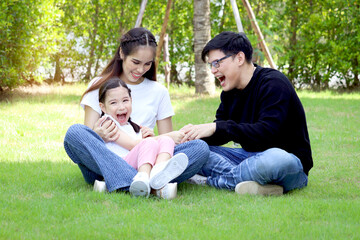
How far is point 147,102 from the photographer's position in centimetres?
460

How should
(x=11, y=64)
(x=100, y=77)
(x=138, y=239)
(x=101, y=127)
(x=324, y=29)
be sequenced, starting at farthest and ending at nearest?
(x=324, y=29)
(x=11, y=64)
(x=100, y=77)
(x=101, y=127)
(x=138, y=239)

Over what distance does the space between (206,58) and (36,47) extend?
6.25 metres

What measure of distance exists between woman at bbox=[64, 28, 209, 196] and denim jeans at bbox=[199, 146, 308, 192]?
0.26m

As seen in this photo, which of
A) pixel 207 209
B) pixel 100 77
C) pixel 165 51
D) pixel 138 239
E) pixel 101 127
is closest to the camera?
pixel 138 239

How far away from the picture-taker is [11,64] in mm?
9281

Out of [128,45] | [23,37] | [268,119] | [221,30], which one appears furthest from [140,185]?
[221,30]

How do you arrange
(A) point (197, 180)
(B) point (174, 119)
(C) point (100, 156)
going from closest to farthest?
(C) point (100, 156)
(A) point (197, 180)
(B) point (174, 119)

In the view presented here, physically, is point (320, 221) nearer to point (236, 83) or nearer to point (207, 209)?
point (207, 209)

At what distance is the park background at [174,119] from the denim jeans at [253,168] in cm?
13

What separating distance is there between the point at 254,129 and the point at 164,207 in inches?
36.6

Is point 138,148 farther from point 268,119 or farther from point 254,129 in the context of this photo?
point 268,119

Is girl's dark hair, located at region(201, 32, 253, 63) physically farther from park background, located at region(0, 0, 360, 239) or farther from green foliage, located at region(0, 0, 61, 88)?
green foliage, located at region(0, 0, 61, 88)

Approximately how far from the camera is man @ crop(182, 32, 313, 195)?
12.8 ft

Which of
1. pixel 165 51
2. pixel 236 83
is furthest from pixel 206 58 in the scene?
Answer: pixel 165 51
